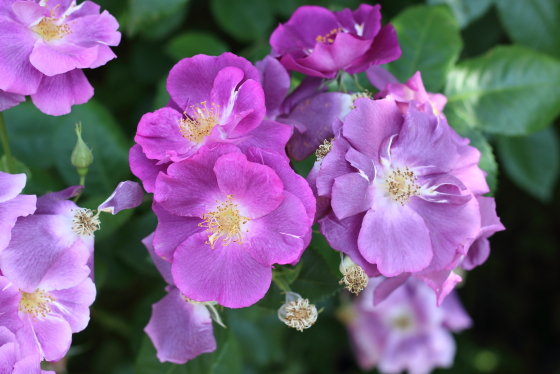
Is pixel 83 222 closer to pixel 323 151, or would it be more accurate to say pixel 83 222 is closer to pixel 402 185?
pixel 323 151

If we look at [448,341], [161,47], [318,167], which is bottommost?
[448,341]

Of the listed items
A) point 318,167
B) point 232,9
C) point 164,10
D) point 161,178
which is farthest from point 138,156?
point 232,9

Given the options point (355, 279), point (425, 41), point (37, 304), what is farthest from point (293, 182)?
point (425, 41)

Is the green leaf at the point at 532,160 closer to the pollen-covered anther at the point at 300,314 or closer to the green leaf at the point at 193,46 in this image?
the green leaf at the point at 193,46

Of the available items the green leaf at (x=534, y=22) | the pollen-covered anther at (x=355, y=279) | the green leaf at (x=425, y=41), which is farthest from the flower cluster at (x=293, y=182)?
the green leaf at (x=534, y=22)

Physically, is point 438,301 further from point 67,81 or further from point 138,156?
point 67,81

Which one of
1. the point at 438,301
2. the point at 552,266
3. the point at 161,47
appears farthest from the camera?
the point at 552,266
